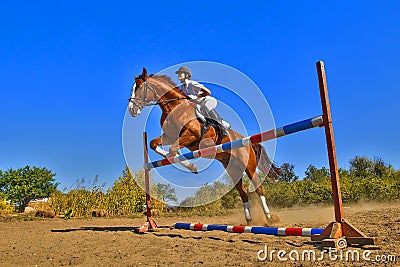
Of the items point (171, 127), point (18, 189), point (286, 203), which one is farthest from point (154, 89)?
point (18, 189)

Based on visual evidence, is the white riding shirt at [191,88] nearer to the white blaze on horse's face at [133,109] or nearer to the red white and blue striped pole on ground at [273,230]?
the white blaze on horse's face at [133,109]

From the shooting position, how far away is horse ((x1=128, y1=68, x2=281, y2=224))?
516 centimetres

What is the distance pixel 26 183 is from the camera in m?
29.0

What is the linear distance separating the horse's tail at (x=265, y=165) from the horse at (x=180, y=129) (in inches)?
10.4

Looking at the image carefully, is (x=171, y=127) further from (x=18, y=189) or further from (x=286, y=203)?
(x=18, y=189)

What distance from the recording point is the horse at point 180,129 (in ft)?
16.9

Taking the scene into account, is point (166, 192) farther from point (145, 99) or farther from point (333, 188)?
point (333, 188)

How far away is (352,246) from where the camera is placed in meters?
2.87

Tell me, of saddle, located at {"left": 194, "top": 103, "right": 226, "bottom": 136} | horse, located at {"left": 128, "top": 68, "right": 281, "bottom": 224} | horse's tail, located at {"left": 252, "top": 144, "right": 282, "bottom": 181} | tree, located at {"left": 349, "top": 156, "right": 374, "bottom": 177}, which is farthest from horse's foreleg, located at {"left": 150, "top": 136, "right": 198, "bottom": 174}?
tree, located at {"left": 349, "top": 156, "right": 374, "bottom": 177}

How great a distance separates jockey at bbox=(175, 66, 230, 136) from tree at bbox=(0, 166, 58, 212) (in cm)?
2369

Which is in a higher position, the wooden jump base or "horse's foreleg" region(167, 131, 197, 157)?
"horse's foreleg" region(167, 131, 197, 157)

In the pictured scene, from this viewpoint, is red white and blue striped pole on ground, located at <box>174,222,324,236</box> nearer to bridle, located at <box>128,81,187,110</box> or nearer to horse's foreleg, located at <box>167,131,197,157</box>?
horse's foreleg, located at <box>167,131,197,157</box>

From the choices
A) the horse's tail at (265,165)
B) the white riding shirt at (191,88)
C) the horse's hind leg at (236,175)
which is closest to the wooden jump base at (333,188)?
the white riding shirt at (191,88)

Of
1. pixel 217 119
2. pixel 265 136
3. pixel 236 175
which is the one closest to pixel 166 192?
pixel 236 175
